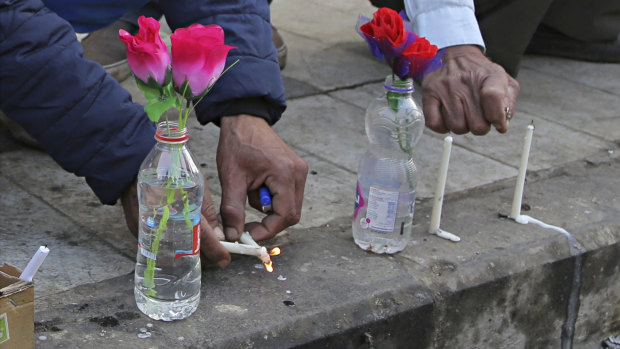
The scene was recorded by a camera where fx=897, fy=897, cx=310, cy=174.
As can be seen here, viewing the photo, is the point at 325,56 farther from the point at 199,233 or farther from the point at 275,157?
the point at 199,233

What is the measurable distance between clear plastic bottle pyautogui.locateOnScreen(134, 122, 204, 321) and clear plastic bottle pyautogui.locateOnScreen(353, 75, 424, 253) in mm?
526

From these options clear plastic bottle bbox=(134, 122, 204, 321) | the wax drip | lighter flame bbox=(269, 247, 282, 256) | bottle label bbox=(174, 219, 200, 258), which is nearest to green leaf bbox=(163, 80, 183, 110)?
clear plastic bottle bbox=(134, 122, 204, 321)

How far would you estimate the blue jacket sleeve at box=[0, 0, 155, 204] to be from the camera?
6.64ft

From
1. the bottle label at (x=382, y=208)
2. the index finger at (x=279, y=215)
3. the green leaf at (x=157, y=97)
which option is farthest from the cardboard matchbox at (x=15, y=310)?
the bottle label at (x=382, y=208)

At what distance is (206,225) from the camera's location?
199 cm

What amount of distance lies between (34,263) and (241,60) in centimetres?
90

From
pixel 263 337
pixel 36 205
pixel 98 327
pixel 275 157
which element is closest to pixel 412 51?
pixel 275 157

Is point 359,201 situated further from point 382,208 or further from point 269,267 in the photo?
point 269,267

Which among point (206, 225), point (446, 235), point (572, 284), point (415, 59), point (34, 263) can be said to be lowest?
point (572, 284)

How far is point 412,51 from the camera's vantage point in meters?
2.04

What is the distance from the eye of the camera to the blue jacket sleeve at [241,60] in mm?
2295

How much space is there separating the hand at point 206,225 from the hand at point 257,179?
0.19 feet

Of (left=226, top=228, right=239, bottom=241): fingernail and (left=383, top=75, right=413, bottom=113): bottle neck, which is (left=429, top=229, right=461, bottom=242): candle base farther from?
(left=226, top=228, right=239, bottom=241): fingernail

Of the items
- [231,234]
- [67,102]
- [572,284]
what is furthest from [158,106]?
[572,284]
